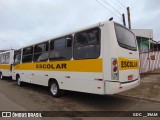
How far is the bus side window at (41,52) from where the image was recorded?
10.3 m

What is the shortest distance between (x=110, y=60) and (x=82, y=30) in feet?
6.30

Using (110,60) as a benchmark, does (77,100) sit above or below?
below

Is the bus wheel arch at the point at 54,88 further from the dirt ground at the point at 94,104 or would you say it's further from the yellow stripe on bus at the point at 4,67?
the yellow stripe on bus at the point at 4,67

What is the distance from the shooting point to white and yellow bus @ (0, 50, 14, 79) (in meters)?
16.8

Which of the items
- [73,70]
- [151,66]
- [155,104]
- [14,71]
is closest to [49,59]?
[73,70]

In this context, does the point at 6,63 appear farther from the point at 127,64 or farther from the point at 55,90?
the point at 127,64

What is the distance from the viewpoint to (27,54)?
1282 centimetres

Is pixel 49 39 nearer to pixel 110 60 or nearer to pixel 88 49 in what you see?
pixel 88 49

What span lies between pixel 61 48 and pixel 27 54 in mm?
4520

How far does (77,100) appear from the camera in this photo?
895 centimetres

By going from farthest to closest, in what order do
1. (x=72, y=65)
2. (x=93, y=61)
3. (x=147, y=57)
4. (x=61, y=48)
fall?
(x=147, y=57) < (x=61, y=48) < (x=72, y=65) < (x=93, y=61)

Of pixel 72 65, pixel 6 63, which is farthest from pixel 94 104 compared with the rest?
pixel 6 63

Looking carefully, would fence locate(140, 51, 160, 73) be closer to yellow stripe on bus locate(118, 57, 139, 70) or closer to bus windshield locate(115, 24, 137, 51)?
bus windshield locate(115, 24, 137, 51)

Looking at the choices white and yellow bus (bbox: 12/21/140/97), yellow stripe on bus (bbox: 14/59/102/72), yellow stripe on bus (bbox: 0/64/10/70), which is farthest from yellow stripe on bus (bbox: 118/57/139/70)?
yellow stripe on bus (bbox: 0/64/10/70)
